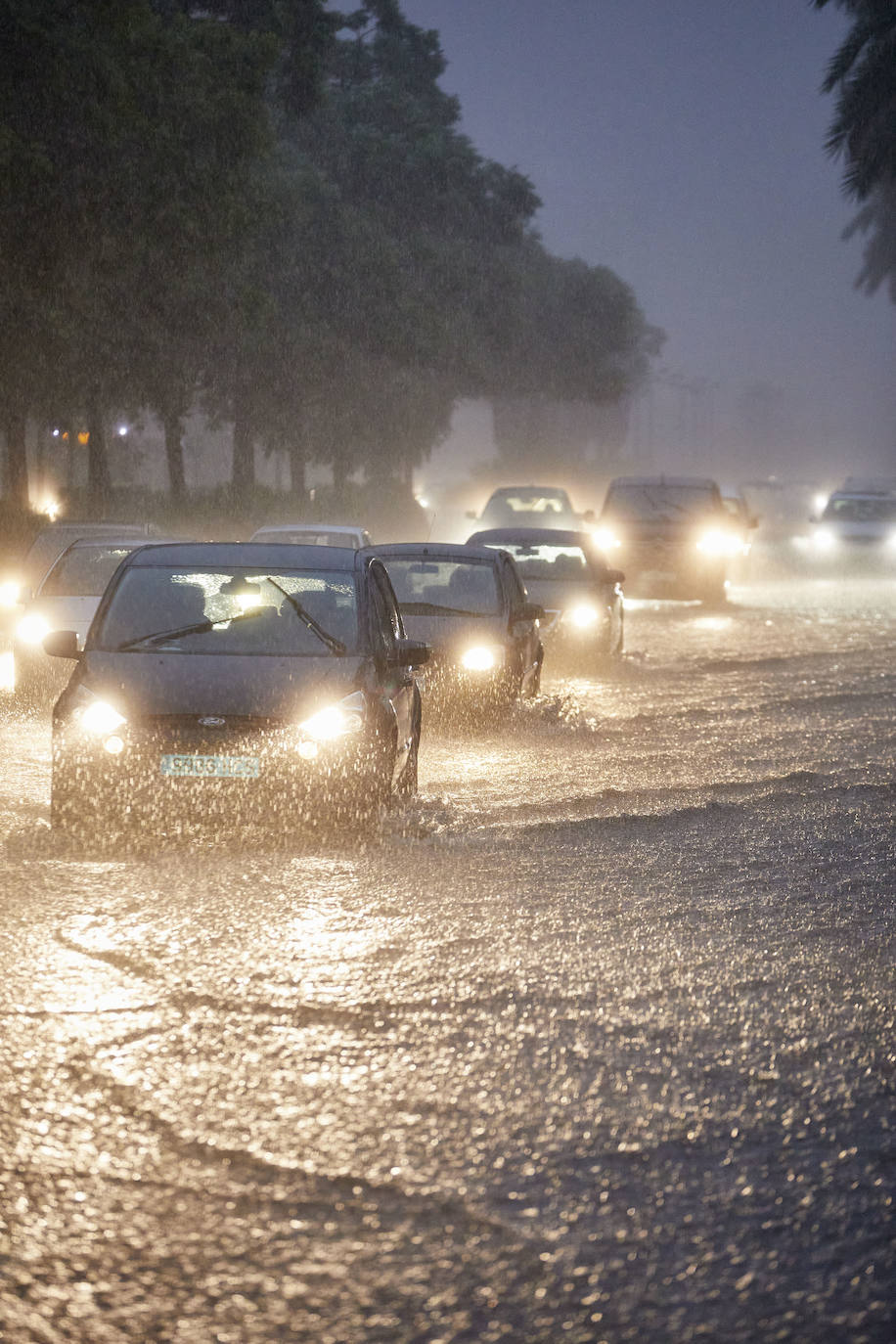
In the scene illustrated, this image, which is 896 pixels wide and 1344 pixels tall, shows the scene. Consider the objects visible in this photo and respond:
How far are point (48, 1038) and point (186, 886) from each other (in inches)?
95.7

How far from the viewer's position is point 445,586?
1608cm

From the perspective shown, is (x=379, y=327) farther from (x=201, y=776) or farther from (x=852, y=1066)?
(x=852, y=1066)

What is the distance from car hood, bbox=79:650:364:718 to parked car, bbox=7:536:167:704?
520 centimetres

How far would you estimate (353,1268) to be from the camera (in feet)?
13.6

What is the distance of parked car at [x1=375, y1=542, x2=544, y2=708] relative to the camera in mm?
14781

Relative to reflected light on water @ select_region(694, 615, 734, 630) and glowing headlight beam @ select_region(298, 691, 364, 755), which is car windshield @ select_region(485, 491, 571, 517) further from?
glowing headlight beam @ select_region(298, 691, 364, 755)

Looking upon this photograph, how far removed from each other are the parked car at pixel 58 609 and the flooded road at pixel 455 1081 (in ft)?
17.1

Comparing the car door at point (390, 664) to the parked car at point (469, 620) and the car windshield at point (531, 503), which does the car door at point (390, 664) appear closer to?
the parked car at point (469, 620)

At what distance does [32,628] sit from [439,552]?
3339 mm

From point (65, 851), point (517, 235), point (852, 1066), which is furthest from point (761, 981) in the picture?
point (517, 235)

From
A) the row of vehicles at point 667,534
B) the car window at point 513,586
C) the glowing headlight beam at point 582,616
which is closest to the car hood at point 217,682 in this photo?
the car window at point 513,586

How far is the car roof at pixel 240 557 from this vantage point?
34.8 ft

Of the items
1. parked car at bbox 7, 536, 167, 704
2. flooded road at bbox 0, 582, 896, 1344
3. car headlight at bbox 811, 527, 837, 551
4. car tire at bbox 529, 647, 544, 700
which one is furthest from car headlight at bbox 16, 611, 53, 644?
car headlight at bbox 811, 527, 837, 551

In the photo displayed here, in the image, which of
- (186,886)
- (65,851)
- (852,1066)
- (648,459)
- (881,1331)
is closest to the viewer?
(881,1331)
